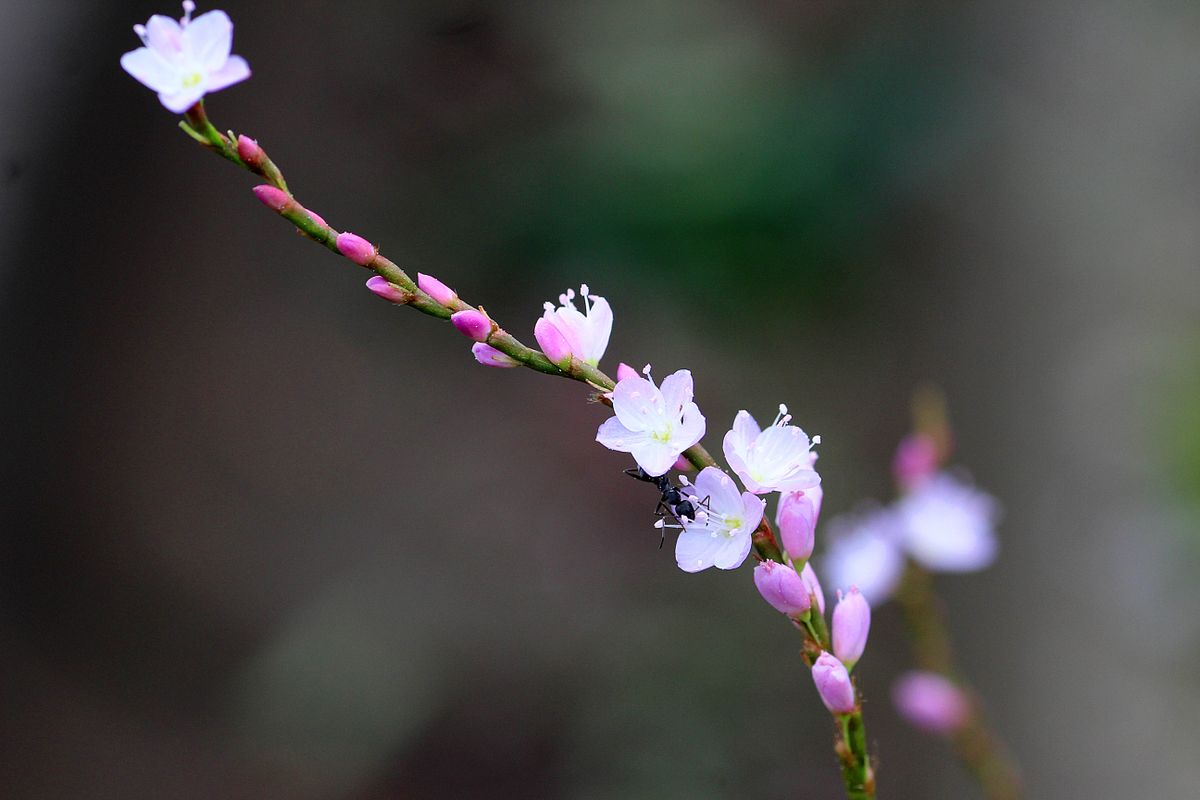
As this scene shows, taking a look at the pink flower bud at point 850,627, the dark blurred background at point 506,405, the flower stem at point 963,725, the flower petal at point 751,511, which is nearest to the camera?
the flower petal at point 751,511

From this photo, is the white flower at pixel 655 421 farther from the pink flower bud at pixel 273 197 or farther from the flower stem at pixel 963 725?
the flower stem at pixel 963 725

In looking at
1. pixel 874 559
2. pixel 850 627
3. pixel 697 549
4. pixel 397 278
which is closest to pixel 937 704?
pixel 874 559

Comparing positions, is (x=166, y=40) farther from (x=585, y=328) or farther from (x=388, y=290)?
(x=585, y=328)

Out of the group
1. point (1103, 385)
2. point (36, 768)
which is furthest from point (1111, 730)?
point (36, 768)

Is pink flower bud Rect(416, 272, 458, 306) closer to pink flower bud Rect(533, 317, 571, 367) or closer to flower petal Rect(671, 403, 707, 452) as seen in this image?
pink flower bud Rect(533, 317, 571, 367)

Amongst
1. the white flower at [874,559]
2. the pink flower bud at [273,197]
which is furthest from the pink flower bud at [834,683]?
the white flower at [874,559]

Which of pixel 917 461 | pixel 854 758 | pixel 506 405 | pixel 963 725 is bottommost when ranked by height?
pixel 854 758

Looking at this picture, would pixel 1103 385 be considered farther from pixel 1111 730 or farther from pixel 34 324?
pixel 34 324

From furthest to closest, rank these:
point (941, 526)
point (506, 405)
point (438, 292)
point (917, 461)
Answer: point (506, 405) < point (941, 526) < point (917, 461) < point (438, 292)
